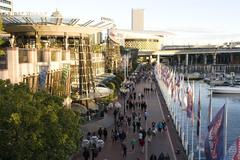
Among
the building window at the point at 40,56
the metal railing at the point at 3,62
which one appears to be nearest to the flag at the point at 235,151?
the metal railing at the point at 3,62

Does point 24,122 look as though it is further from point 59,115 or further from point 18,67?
point 18,67

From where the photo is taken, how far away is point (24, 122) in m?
19.2

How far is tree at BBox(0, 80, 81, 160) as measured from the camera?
18953mm

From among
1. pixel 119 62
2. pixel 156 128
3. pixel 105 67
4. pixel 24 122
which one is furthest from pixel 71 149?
pixel 119 62

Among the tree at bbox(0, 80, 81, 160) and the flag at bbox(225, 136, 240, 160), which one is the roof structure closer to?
the tree at bbox(0, 80, 81, 160)

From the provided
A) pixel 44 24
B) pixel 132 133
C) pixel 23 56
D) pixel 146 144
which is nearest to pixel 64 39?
pixel 44 24

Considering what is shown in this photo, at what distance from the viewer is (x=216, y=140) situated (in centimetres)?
2211

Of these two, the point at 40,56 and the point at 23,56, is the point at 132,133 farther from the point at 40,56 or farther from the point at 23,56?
the point at 23,56

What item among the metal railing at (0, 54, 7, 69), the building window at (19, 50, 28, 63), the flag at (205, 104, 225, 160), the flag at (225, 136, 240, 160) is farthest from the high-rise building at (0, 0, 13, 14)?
the flag at (225, 136, 240, 160)

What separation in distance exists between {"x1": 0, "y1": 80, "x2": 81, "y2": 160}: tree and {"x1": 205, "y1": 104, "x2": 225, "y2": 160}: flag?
20.7ft

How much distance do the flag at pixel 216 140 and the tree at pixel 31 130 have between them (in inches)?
249

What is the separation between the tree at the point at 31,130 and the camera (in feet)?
62.2

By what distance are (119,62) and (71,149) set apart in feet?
376

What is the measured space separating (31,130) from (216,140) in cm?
837
